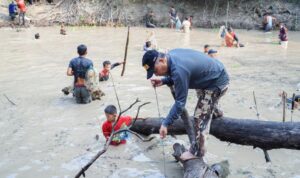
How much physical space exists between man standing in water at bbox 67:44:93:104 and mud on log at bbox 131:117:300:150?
344 centimetres

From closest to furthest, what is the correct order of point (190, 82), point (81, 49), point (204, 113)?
point (190, 82) → point (204, 113) → point (81, 49)

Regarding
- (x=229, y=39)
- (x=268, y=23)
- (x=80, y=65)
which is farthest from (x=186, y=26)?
(x=80, y=65)

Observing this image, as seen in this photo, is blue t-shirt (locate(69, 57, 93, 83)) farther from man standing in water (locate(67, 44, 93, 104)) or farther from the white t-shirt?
the white t-shirt

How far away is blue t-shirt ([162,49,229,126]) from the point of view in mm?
4574

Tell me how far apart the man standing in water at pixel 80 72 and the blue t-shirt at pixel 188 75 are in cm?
399

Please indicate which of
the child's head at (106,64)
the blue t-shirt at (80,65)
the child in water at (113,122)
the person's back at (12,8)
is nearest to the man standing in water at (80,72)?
the blue t-shirt at (80,65)

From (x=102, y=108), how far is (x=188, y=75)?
4.64 m

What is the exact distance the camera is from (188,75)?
466 cm

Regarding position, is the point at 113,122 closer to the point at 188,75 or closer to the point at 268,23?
the point at 188,75

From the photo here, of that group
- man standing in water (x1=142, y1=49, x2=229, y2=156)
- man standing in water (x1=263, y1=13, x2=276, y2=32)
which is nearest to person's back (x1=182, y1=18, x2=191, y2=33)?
man standing in water (x1=263, y1=13, x2=276, y2=32)

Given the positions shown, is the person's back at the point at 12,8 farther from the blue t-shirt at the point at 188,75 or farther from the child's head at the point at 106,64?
the blue t-shirt at the point at 188,75

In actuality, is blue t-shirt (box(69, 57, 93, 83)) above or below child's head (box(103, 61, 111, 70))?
above

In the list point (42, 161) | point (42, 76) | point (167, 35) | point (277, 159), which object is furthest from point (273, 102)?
point (167, 35)

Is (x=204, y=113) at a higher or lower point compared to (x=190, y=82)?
lower
